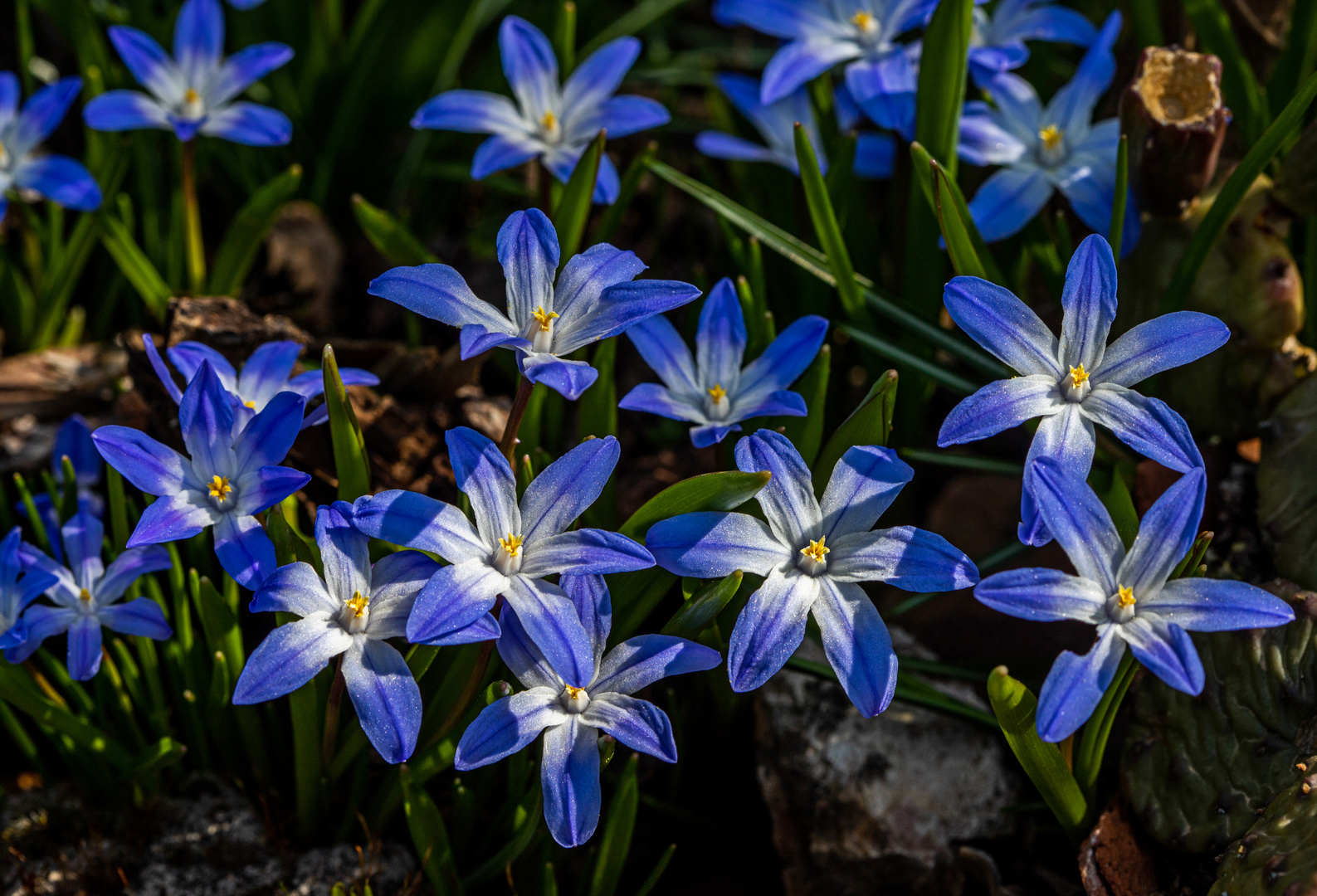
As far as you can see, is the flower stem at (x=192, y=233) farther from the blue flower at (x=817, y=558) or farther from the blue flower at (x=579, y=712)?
the blue flower at (x=817, y=558)

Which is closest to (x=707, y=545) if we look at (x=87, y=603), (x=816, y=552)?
(x=816, y=552)

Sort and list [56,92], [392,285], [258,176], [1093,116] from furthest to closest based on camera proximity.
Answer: [258,176], [1093,116], [56,92], [392,285]

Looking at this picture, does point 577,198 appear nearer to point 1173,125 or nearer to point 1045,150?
point 1045,150

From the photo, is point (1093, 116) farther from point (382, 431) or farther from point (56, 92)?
point (56, 92)

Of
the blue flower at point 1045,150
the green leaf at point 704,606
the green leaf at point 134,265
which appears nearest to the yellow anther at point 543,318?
the green leaf at point 704,606

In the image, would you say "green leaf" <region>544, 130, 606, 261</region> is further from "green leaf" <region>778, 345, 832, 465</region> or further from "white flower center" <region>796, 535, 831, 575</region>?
"white flower center" <region>796, 535, 831, 575</region>

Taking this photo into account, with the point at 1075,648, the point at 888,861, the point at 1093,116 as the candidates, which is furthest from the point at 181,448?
the point at 1093,116
